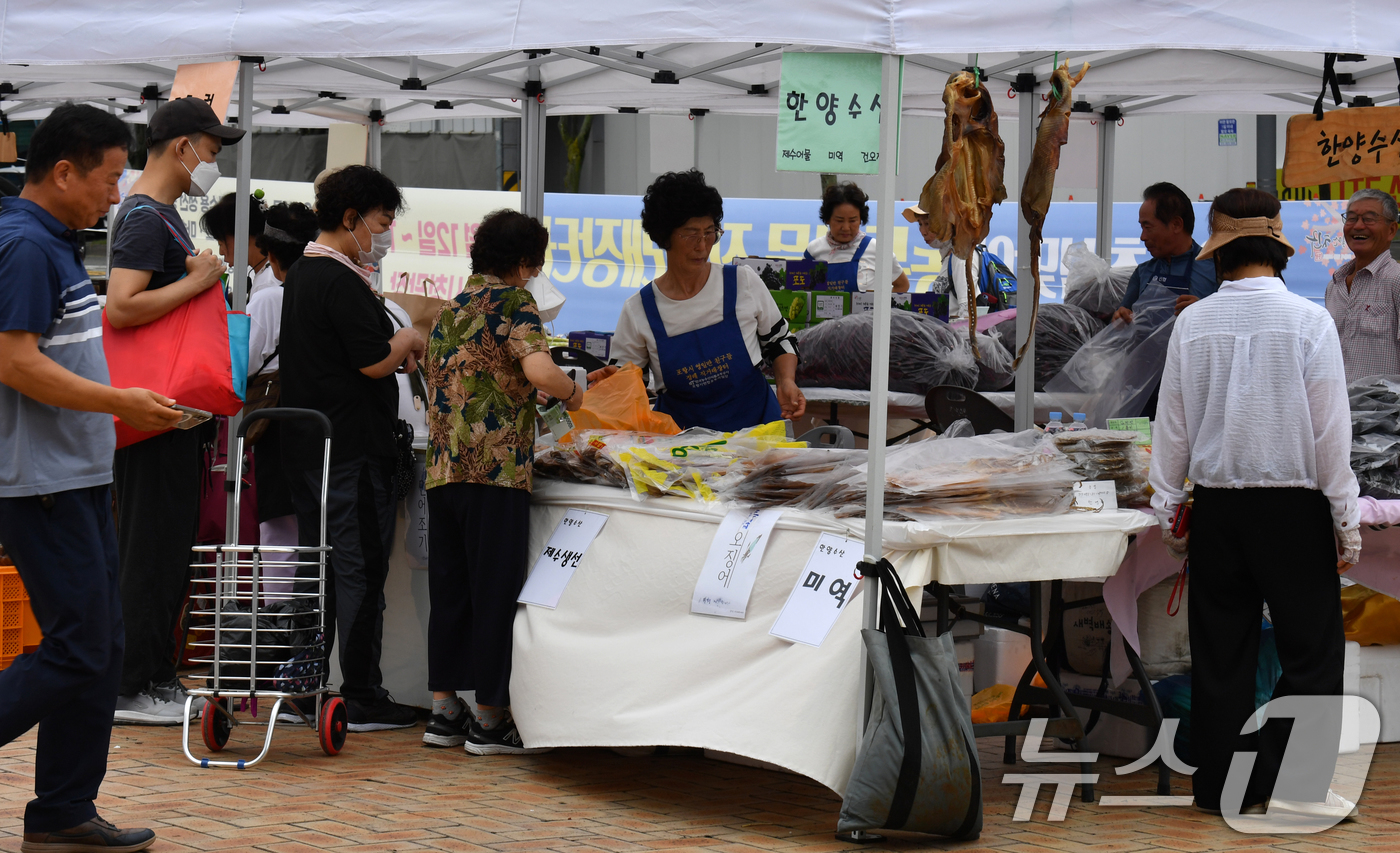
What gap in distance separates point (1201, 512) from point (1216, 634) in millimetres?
349

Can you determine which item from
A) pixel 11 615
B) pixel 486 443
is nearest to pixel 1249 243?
pixel 486 443

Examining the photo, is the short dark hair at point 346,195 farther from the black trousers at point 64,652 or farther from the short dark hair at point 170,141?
the black trousers at point 64,652

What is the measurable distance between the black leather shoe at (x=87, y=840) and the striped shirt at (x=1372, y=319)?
5.03 metres

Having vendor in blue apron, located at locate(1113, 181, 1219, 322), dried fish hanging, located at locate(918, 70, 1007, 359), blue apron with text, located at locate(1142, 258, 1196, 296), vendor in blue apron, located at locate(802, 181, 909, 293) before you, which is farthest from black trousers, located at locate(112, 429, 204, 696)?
vendor in blue apron, located at locate(802, 181, 909, 293)

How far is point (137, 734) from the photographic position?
4945 millimetres

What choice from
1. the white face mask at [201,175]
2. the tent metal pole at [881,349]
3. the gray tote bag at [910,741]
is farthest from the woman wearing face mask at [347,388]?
the gray tote bag at [910,741]

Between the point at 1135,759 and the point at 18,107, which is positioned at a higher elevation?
the point at 18,107

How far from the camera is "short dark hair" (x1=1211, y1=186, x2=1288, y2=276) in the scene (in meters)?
4.00

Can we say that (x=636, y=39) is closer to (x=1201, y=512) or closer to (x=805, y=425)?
(x=1201, y=512)

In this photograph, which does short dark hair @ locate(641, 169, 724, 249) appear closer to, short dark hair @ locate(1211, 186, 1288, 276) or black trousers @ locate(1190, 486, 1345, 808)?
short dark hair @ locate(1211, 186, 1288, 276)

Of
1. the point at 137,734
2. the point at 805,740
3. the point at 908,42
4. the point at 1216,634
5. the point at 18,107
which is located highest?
the point at 18,107

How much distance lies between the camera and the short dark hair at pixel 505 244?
4582mm

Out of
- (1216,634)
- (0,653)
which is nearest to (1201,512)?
(1216,634)

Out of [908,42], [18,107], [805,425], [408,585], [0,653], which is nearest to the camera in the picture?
[908,42]
